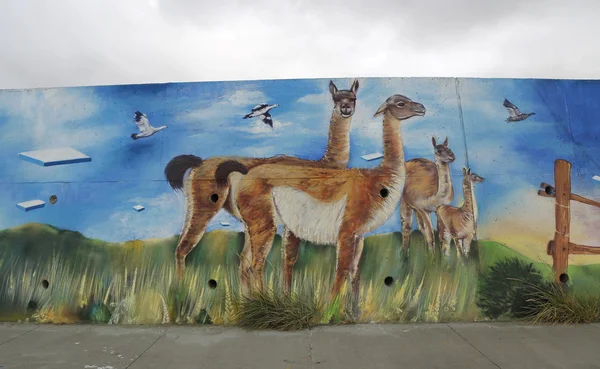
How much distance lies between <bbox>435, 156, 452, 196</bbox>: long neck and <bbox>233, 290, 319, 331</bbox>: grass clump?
2.68 meters

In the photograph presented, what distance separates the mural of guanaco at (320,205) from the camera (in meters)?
6.04

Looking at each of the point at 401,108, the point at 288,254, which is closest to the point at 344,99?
the point at 401,108

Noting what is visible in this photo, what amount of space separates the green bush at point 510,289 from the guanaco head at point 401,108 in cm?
274

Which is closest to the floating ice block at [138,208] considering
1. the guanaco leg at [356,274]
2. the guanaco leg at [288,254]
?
the guanaco leg at [288,254]

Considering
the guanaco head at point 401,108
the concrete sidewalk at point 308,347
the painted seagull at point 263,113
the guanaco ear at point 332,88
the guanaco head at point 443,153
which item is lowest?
the concrete sidewalk at point 308,347

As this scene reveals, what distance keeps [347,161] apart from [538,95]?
Result: 347 centimetres

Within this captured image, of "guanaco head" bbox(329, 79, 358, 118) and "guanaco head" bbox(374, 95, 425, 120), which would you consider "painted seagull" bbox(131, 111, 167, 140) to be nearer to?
"guanaco head" bbox(329, 79, 358, 118)

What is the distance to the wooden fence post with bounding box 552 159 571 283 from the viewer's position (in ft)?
20.2

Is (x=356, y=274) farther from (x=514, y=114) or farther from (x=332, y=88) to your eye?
(x=514, y=114)

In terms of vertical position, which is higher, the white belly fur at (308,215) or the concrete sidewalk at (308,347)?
the white belly fur at (308,215)

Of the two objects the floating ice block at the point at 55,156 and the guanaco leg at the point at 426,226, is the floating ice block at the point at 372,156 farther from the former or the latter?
the floating ice block at the point at 55,156

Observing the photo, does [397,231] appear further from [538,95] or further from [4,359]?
[4,359]

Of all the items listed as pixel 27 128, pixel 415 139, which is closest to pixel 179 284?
pixel 27 128

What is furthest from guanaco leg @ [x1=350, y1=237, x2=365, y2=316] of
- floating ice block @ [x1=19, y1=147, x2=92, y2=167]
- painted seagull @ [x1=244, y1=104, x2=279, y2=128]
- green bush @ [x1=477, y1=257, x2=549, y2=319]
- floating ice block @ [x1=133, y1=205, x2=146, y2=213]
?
floating ice block @ [x1=19, y1=147, x2=92, y2=167]
